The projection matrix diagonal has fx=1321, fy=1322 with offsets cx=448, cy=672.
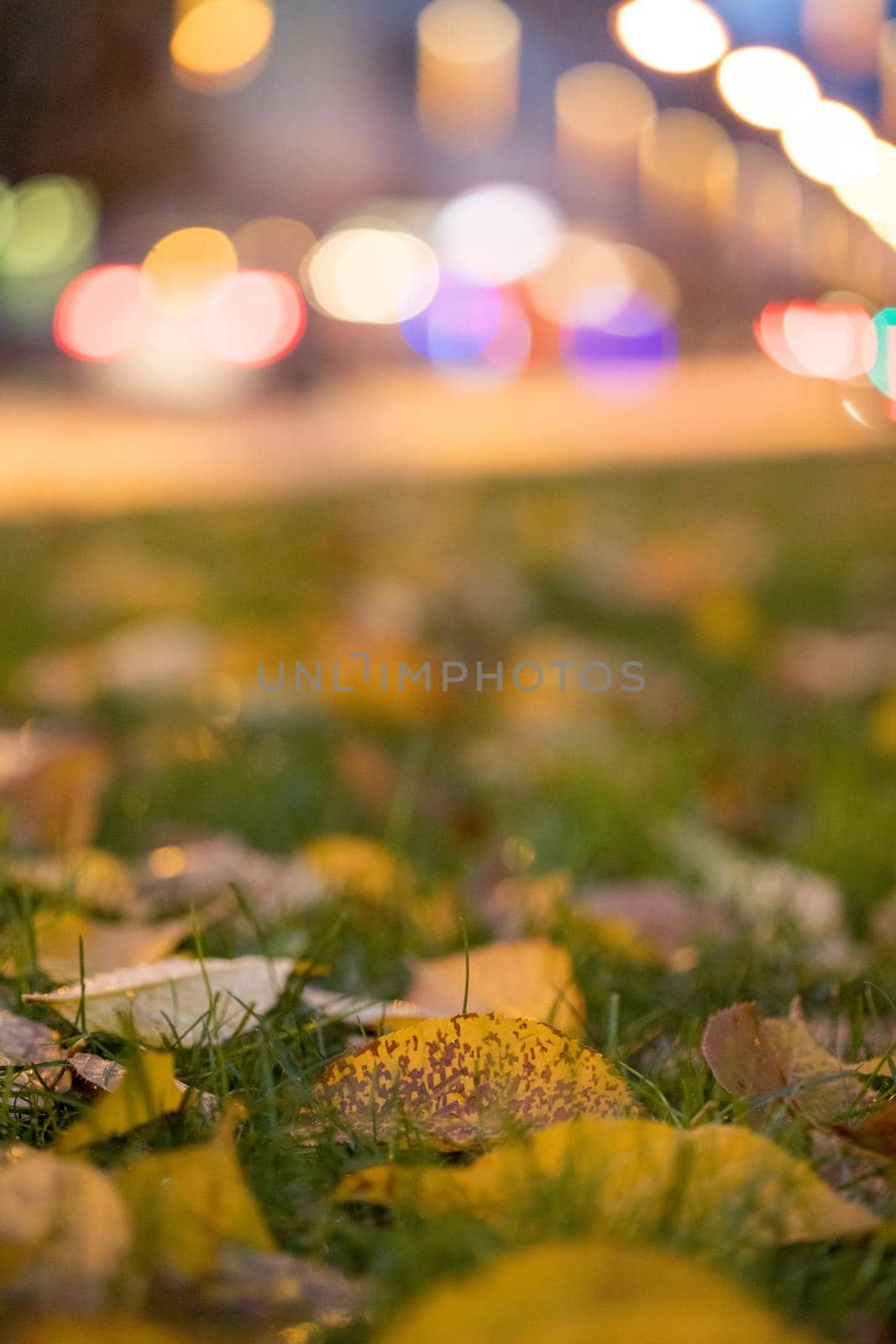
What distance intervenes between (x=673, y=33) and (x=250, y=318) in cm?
832

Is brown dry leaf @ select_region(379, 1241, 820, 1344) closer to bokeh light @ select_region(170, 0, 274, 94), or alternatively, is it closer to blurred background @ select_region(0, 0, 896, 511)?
blurred background @ select_region(0, 0, 896, 511)

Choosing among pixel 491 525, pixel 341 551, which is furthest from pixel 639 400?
pixel 341 551

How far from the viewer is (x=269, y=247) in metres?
9.92

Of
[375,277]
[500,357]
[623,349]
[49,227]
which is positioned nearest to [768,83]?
[623,349]

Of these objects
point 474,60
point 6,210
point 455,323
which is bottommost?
point 455,323

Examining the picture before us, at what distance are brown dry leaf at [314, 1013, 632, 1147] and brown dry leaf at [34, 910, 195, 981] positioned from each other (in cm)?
33

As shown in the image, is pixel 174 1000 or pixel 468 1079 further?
pixel 174 1000

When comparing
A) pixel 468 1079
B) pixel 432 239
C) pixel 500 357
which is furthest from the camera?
pixel 432 239

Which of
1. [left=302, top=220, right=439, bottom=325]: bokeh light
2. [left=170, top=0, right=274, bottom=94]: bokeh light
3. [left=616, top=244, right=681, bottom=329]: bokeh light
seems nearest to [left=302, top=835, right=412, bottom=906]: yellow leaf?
[left=616, top=244, right=681, bottom=329]: bokeh light

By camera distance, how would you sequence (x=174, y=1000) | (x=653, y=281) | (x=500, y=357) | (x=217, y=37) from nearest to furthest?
(x=174, y=1000) → (x=653, y=281) → (x=217, y=37) → (x=500, y=357)

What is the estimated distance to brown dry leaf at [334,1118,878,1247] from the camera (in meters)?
0.72

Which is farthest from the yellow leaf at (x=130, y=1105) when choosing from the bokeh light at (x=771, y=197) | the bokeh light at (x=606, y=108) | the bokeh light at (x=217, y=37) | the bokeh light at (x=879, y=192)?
the bokeh light at (x=217, y=37)

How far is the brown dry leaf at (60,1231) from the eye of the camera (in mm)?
664

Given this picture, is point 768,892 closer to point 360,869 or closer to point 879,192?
point 360,869
